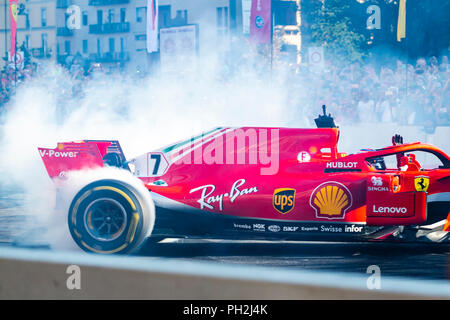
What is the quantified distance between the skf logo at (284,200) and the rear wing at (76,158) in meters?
1.60

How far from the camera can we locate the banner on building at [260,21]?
21.3m

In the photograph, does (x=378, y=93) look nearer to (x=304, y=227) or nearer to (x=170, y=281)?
(x=304, y=227)

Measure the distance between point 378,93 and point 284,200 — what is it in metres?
10.3

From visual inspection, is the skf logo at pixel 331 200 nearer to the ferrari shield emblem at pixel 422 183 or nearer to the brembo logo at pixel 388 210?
the brembo logo at pixel 388 210

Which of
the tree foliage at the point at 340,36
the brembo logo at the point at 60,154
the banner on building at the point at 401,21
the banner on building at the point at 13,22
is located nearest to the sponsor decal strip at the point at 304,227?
Result: the brembo logo at the point at 60,154

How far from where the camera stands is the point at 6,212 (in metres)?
9.88

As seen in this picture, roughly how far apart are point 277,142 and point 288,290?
410 cm

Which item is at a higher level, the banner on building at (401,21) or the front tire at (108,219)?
the banner on building at (401,21)

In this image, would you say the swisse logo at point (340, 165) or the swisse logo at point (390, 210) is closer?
the swisse logo at point (390, 210)

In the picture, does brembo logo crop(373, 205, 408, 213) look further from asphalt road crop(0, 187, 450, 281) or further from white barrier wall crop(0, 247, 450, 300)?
white barrier wall crop(0, 247, 450, 300)

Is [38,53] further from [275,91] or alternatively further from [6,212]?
[6,212]

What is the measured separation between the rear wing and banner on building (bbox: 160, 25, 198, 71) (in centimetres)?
1721

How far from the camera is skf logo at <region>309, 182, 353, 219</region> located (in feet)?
21.6

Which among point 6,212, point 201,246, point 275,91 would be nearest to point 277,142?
point 201,246
